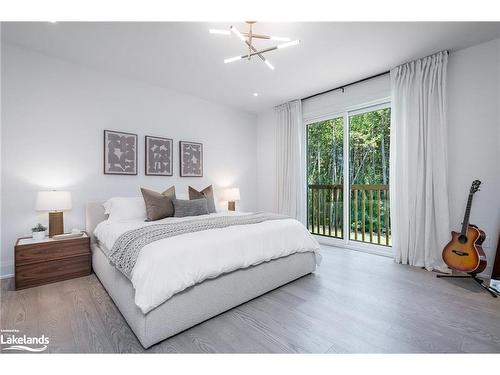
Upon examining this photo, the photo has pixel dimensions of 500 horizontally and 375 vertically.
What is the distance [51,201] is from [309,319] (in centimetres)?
291

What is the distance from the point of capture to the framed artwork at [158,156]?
358 centimetres

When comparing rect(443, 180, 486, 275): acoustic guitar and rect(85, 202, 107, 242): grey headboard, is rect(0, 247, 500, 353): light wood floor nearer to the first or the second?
rect(443, 180, 486, 275): acoustic guitar

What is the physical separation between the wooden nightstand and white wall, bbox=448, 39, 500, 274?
4.44m

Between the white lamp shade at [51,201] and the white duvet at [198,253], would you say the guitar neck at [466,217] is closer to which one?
the white duvet at [198,253]

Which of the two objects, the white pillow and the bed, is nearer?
the bed

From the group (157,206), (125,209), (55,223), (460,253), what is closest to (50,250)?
(55,223)

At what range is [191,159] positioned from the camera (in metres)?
4.08

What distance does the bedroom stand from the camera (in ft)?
5.43

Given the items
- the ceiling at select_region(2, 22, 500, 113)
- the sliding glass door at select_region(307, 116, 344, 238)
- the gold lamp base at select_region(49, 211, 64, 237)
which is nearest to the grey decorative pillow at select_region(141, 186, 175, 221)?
the gold lamp base at select_region(49, 211, 64, 237)

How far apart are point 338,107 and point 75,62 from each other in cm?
384

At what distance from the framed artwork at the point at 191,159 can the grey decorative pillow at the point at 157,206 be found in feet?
3.41

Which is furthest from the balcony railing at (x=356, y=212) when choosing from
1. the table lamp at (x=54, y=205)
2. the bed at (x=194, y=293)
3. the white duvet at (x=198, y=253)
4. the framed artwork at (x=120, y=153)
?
the table lamp at (x=54, y=205)
